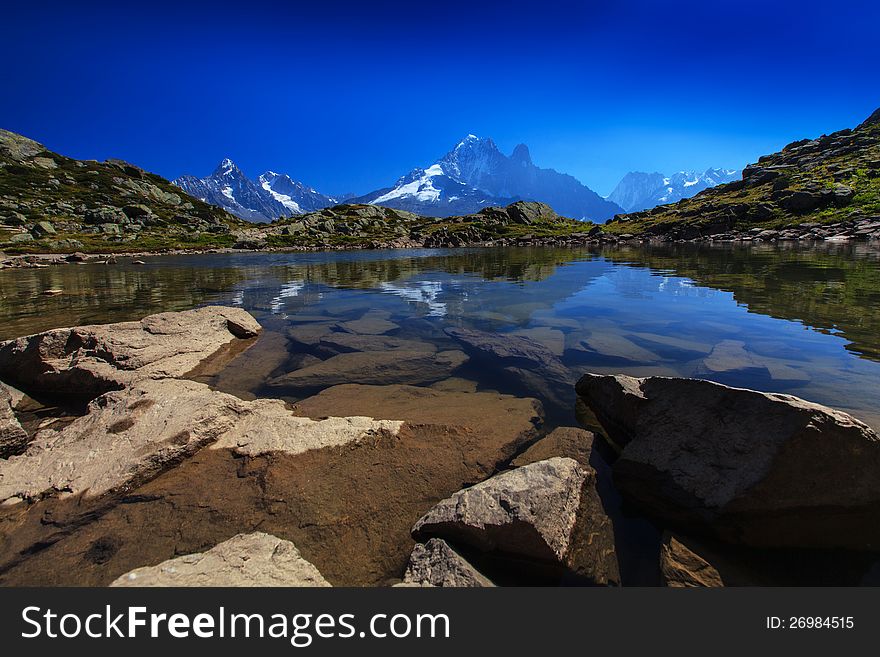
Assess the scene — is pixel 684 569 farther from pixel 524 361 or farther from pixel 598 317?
pixel 598 317

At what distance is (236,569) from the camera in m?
3.82

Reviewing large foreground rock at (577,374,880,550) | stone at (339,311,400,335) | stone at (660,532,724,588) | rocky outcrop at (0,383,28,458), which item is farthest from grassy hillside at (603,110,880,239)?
rocky outcrop at (0,383,28,458)

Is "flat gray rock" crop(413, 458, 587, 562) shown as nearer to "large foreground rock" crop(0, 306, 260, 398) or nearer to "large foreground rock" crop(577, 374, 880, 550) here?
"large foreground rock" crop(577, 374, 880, 550)

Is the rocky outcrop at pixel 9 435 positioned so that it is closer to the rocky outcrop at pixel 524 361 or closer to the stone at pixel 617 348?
the rocky outcrop at pixel 524 361

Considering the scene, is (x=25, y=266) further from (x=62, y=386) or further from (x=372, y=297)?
(x=62, y=386)

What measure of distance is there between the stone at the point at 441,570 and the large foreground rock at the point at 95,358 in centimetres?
865

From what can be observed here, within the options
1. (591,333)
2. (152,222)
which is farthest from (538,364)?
(152,222)

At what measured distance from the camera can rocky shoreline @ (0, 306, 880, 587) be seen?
13.9ft

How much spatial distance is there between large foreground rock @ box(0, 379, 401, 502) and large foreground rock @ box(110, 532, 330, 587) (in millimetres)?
2227

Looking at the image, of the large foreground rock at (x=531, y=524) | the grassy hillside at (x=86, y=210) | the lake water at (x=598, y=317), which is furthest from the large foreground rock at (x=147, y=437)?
the grassy hillside at (x=86, y=210)

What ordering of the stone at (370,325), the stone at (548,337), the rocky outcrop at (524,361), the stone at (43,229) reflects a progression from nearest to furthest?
the rocky outcrop at (524,361) < the stone at (548,337) < the stone at (370,325) < the stone at (43,229)

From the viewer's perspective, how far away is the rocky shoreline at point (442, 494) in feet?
13.9

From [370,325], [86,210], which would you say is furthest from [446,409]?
[86,210]

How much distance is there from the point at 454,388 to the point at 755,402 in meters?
6.02
